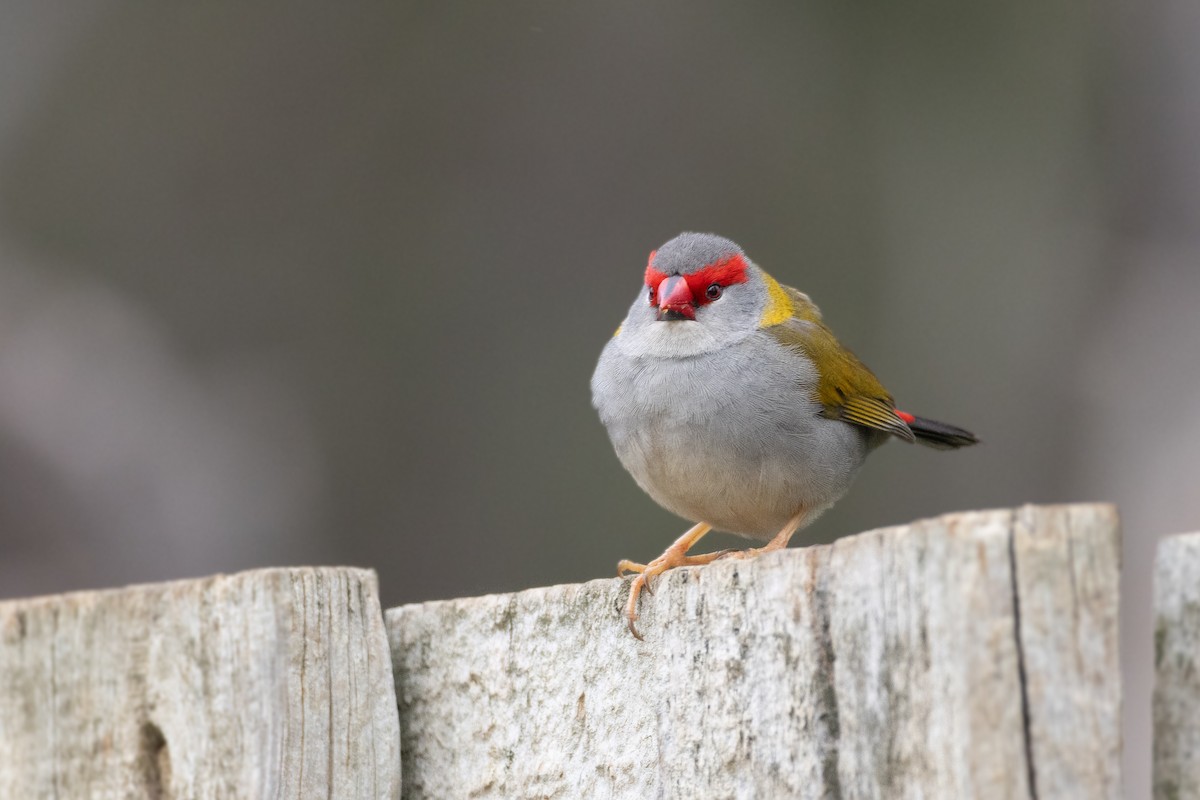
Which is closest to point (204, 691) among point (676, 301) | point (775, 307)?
point (676, 301)

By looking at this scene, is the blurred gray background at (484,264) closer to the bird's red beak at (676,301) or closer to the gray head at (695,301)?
the gray head at (695,301)

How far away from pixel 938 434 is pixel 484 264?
3578mm

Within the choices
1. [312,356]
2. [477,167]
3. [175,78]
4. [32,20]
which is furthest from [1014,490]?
[32,20]

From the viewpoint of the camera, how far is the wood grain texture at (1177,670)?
1.74 metres

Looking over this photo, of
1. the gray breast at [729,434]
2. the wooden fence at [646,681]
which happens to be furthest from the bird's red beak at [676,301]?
the wooden fence at [646,681]

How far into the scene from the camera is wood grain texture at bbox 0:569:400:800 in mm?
2270

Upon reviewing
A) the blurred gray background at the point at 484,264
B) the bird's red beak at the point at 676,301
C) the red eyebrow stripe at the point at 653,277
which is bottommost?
the bird's red beak at the point at 676,301

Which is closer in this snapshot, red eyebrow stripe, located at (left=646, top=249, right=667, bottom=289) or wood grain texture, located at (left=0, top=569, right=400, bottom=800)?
wood grain texture, located at (left=0, top=569, right=400, bottom=800)

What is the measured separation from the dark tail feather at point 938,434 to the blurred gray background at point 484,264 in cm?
242

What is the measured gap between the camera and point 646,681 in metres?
2.30

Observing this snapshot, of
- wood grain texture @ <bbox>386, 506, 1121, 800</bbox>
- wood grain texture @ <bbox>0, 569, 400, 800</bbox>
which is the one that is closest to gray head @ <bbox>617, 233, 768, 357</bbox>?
wood grain texture @ <bbox>386, 506, 1121, 800</bbox>

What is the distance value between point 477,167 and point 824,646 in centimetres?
582

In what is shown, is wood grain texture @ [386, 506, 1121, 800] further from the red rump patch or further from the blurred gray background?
the blurred gray background

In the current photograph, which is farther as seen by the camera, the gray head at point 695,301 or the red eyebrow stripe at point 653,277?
the red eyebrow stripe at point 653,277
